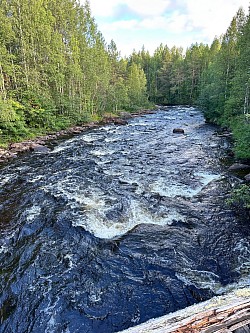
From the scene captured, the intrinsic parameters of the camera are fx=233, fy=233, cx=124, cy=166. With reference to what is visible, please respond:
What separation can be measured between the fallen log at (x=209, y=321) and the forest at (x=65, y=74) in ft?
40.3

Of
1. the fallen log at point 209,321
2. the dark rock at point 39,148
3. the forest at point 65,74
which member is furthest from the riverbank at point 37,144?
the fallen log at point 209,321

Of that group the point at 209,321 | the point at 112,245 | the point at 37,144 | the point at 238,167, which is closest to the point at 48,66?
the point at 37,144

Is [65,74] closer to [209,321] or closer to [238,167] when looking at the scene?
[238,167]

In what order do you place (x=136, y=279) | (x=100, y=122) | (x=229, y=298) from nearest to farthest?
(x=229, y=298) < (x=136, y=279) < (x=100, y=122)

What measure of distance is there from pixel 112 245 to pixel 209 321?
4635mm

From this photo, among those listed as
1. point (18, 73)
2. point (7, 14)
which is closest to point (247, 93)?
point (18, 73)

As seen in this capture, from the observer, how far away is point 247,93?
64.5 feet

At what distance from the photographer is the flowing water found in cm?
536

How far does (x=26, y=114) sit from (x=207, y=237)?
21.4 metres

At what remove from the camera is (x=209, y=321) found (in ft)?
9.89

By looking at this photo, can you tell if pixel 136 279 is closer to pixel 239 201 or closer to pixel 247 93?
pixel 239 201

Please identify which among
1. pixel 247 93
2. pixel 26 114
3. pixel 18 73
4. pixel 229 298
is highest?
pixel 18 73

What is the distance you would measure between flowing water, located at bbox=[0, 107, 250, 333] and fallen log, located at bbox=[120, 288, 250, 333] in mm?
2242

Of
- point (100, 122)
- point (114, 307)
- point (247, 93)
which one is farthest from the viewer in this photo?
point (100, 122)
